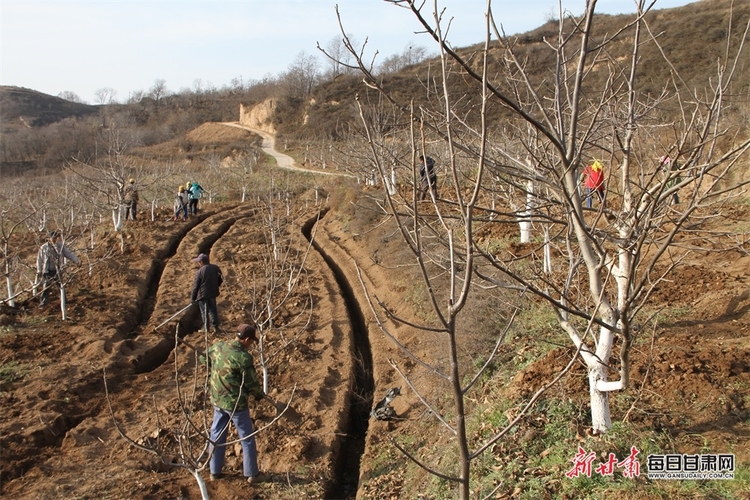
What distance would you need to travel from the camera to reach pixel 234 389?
541 cm

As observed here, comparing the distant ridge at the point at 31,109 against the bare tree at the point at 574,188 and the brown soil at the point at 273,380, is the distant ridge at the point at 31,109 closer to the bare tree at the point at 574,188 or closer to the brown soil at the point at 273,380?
Answer: the brown soil at the point at 273,380

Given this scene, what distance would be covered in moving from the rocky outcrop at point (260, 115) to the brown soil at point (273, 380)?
175 ft

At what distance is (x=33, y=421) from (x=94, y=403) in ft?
2.69

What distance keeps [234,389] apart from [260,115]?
64.0m

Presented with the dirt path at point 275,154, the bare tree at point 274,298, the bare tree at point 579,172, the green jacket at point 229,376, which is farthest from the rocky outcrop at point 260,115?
the bare tree at point 579,172

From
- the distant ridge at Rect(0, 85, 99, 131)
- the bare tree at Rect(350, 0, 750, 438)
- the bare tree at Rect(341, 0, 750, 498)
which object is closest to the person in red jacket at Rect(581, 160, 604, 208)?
the bare tree at Rect(341, 0, 750, 498)

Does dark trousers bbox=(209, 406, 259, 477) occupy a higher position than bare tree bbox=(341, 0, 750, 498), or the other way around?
bare tree bbox=(341, 0, 750, 498)

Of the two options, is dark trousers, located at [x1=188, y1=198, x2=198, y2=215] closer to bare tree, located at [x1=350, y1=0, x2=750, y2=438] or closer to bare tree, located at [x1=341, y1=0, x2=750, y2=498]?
bare tree, located at [x1=341, y1=0, x2=750, y2=498]

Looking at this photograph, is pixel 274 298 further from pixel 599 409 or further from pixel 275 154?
pixel 275 154

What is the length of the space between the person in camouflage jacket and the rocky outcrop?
5945 centimetres

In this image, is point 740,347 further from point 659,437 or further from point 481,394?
point 481,394

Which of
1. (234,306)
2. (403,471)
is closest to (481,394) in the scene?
(403,471)

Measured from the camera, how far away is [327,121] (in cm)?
5450

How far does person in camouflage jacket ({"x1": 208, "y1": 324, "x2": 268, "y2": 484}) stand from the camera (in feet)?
17.6
